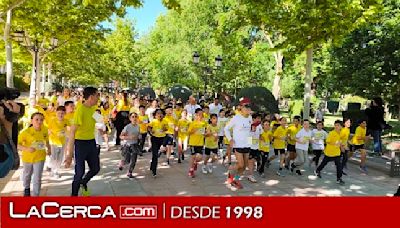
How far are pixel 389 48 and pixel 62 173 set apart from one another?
18.3 meters

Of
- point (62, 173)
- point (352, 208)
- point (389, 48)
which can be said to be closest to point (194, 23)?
point (389, 48)

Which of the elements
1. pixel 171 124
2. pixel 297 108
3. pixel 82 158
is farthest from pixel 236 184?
pixel 297 108

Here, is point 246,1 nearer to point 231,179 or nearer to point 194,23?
point 231,179

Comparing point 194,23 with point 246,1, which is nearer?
point 246,1

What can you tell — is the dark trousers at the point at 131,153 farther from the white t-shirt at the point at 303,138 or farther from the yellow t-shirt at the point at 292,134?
the white t-shirt at the point at 303,138

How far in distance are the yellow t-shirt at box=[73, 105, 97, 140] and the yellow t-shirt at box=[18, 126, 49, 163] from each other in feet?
2.09

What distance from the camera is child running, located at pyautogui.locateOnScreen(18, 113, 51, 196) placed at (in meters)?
6.82

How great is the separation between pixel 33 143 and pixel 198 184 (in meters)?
3.60

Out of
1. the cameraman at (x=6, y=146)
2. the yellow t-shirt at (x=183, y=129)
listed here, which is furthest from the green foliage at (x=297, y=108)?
the cameraman at (x=6, y=146)

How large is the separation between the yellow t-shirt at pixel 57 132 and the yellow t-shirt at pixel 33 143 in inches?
76.6

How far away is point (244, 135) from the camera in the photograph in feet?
27.7

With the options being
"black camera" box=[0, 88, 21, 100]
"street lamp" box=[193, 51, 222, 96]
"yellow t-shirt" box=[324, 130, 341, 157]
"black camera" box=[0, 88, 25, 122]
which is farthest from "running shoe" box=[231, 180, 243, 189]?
"street lamp" box=[193, 51, 222, 96]

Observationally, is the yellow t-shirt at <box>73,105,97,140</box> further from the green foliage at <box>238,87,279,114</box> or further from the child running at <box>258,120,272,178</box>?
the green foliage at <box>238,87,279,114</box>

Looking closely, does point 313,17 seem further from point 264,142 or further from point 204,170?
point 204,170
